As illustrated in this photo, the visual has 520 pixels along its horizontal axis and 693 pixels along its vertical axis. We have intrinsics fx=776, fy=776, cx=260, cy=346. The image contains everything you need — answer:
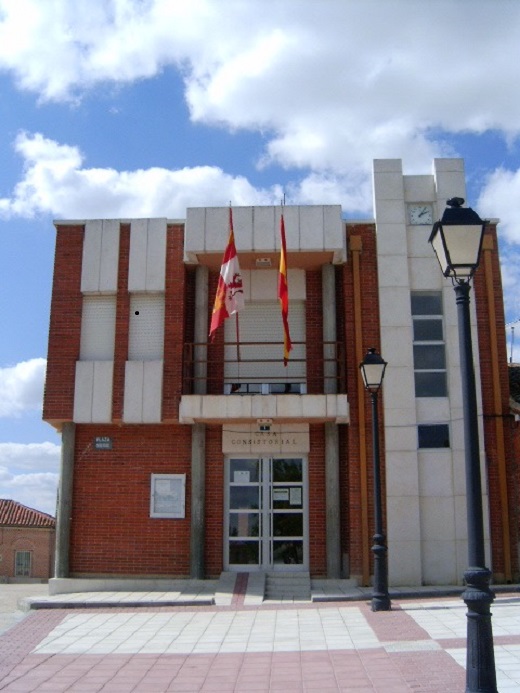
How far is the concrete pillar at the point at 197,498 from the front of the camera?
52.0 feet

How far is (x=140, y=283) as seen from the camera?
55.5 feet

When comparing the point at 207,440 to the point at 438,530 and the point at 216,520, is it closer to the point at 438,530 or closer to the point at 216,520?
the point at 216,520

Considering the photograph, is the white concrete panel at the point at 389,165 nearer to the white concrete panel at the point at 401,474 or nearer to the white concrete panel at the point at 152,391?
the white concrete panel at the point at 401,474

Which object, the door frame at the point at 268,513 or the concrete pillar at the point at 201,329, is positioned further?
the concrete pillar at the point at 201,329

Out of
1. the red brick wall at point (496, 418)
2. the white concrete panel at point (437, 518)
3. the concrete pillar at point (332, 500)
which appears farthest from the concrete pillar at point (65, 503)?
the red brick wall at point (496, 418)

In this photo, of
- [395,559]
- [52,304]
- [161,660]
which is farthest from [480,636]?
[52,304]

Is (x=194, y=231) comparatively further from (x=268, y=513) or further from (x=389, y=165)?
(x=268, y=513)

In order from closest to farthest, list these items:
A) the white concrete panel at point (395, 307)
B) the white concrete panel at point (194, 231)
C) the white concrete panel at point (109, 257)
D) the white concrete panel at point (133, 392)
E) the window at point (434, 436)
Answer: the window at point (434, 436)
the white concrete panel at point (133, 392)
the white concrete panel at point (395, 307)
the white concrete panel at point (194, 231)
the white concrete panel at point (109, 257)

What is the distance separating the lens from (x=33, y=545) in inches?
1901

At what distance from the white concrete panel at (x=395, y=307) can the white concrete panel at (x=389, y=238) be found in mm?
858

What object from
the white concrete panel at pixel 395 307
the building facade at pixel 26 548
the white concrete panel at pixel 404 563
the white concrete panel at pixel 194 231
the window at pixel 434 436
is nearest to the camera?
the white concrete panel at pixel 404 563

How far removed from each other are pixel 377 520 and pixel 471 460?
22.7 feet

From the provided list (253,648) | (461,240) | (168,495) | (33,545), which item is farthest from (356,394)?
(33,545)

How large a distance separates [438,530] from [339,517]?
1995 millimetres
